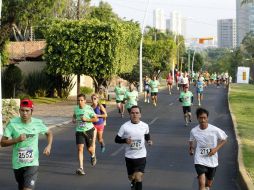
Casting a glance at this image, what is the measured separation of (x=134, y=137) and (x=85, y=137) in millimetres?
3383

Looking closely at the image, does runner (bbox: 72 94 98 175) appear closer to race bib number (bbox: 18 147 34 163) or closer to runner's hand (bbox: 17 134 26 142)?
race bib number (bbox: 18 147 34 163)

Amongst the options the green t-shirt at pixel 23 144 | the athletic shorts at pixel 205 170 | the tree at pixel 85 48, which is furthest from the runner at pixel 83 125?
the tree at pixel 85 48

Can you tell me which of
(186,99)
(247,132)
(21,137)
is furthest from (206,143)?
(186,99)

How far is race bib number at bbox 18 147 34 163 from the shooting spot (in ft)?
25.0

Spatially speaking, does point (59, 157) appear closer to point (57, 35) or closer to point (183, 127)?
point (183, 127)

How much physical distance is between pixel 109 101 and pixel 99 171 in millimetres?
23368

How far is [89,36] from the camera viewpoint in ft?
105

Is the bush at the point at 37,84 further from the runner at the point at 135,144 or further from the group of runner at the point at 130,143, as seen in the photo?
the runner at the point at 135,144

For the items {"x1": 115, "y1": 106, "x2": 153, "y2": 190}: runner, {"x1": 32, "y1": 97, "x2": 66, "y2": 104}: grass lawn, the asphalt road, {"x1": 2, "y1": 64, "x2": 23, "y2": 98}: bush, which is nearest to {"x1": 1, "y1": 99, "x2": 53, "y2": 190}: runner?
{"x1": 115, "y1": 106, "x2": 153, "y2": 190}: runner

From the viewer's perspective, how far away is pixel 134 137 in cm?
870

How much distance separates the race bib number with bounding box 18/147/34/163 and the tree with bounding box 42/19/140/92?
78.2 ft

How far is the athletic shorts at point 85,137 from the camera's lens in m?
11.9

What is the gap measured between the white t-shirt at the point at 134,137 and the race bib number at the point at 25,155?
163cm

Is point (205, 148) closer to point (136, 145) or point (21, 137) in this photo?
point (136, 145)
